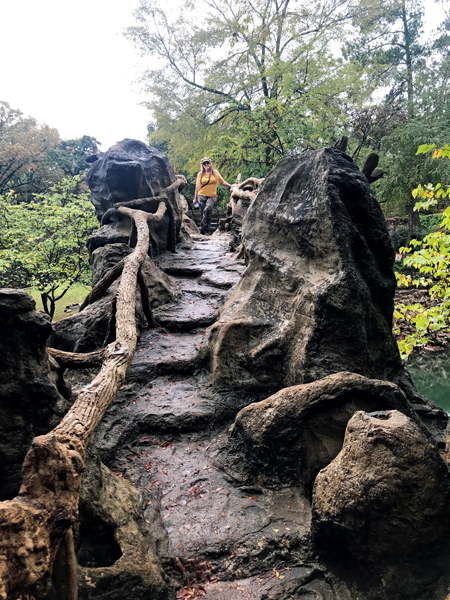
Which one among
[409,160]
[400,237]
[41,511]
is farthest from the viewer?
[400,237]

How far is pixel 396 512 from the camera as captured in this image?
229 cm

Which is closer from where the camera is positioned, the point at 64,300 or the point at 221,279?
the point at 221,279

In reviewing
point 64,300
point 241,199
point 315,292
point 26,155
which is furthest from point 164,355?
point 26,155

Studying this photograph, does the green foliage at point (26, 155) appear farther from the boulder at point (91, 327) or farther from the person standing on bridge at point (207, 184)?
the boulder at point (91, 327)

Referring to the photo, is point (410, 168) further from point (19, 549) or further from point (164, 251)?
point (19, 549)

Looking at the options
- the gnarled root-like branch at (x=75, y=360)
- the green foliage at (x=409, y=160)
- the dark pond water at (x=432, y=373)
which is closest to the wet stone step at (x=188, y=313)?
the gnarled root-like branch at (x=75, y=360)

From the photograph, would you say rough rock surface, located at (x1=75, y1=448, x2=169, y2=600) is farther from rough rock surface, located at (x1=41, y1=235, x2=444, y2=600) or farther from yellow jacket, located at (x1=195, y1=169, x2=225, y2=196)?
yellow jacket, located at (x1=195, y1=169, x2=225, y2=196)

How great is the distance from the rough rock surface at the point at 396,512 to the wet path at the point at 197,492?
36cm

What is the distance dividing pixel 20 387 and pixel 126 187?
22.3 feet

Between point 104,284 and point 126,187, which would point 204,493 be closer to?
point 104,284

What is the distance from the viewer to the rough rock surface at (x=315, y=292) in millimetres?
3668

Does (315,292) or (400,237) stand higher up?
(400,237)

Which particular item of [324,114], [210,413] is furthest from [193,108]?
[210,413]

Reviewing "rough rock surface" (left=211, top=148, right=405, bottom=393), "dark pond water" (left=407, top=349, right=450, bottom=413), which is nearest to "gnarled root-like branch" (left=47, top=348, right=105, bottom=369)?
"rough rock surface" (left=211, top=148, right=405, bottom=393)
